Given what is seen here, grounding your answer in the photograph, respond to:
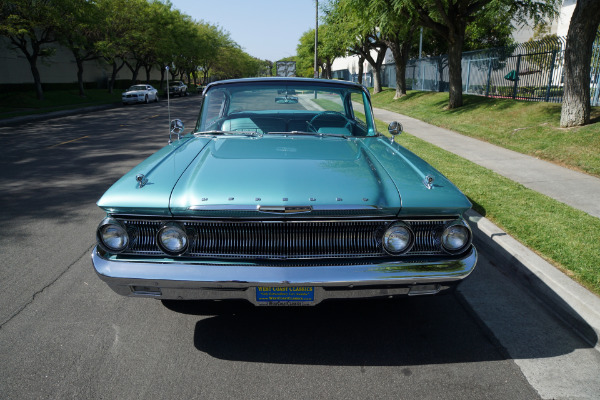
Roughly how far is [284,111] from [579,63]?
890 cm

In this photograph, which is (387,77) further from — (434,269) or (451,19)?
(434,269)

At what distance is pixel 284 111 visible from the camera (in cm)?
461

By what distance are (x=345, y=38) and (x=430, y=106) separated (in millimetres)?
10396

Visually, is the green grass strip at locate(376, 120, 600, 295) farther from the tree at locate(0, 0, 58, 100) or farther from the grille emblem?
the tree at locate(0, 0, 58, 100)

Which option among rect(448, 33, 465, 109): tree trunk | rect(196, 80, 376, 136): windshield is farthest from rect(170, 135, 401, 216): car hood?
rect(448, 33, 465, 109): tree trunk

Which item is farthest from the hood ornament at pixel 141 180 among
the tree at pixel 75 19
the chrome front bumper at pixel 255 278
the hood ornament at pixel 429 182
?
the tree at pixel 75 19

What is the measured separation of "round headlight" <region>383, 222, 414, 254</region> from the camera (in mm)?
2695

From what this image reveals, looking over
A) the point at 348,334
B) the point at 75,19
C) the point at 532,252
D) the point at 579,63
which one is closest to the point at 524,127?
the point at 579,63

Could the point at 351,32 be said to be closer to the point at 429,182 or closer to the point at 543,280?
the point at 543,280

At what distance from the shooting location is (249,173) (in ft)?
9.51

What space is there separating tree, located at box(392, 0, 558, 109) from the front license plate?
553 inches

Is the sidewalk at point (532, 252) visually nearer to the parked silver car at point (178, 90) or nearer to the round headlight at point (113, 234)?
the round headlight at point (113, 234)

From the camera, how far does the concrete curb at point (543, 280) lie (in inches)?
128

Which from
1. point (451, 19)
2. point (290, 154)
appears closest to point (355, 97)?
point (290, 154)
